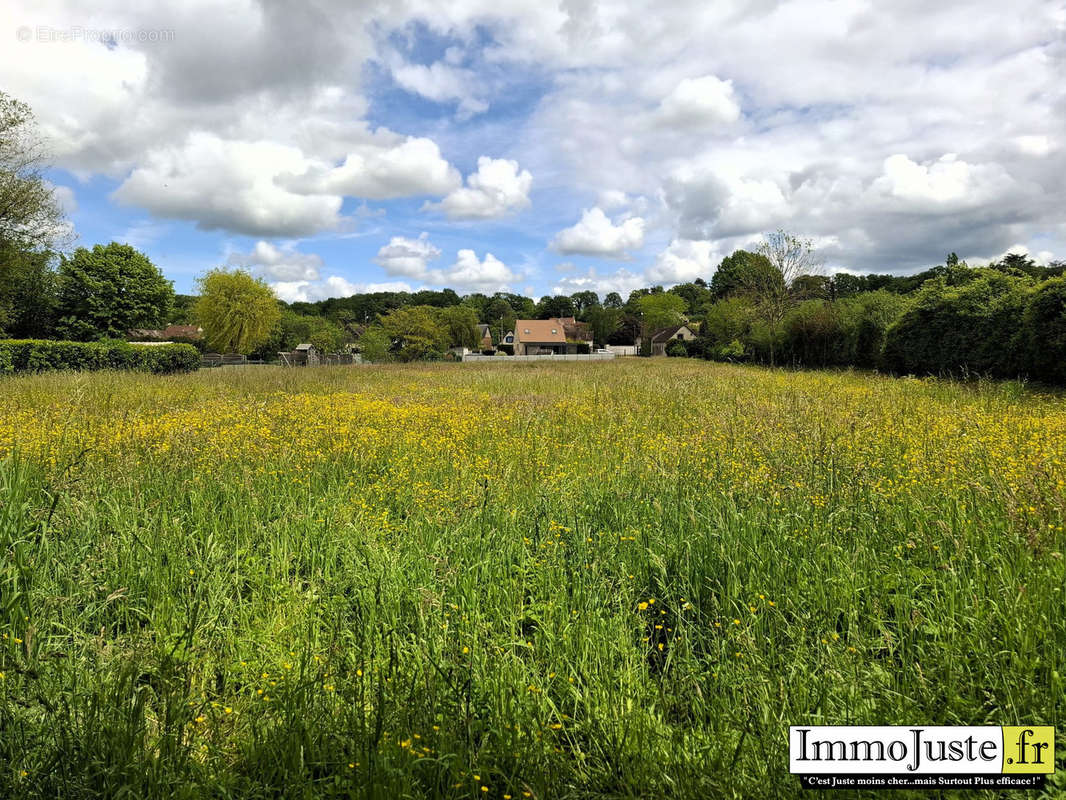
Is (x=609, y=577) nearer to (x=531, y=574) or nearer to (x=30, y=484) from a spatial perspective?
(x=531, y=574)

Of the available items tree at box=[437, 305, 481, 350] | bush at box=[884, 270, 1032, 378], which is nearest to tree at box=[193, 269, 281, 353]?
tree at box=[437, 305, 481, 350]

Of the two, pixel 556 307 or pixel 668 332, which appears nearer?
pixel 668 332

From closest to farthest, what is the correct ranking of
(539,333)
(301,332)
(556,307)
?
(301,332)
(539,333)
(556,307)

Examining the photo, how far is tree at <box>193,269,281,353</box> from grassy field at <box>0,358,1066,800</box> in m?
42.8

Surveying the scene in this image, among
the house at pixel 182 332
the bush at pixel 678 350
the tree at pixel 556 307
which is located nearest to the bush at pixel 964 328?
the bush at pixel 678 350

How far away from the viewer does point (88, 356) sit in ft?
77.4

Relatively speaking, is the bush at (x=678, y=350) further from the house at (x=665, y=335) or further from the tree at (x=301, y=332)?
the tree at (x=301, y=332)

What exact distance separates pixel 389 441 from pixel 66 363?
963 inches

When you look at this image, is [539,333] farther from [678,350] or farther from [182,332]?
[182,332]

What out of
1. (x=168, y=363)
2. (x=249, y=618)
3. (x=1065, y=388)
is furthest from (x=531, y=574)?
(x=168, y=363)

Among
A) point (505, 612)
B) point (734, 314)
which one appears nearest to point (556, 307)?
point (734, 314)

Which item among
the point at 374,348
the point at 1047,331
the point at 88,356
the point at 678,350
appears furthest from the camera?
the point at 678,350

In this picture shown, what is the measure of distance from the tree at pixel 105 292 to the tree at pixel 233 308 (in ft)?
25.3

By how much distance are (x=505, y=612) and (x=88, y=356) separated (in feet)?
96.4
